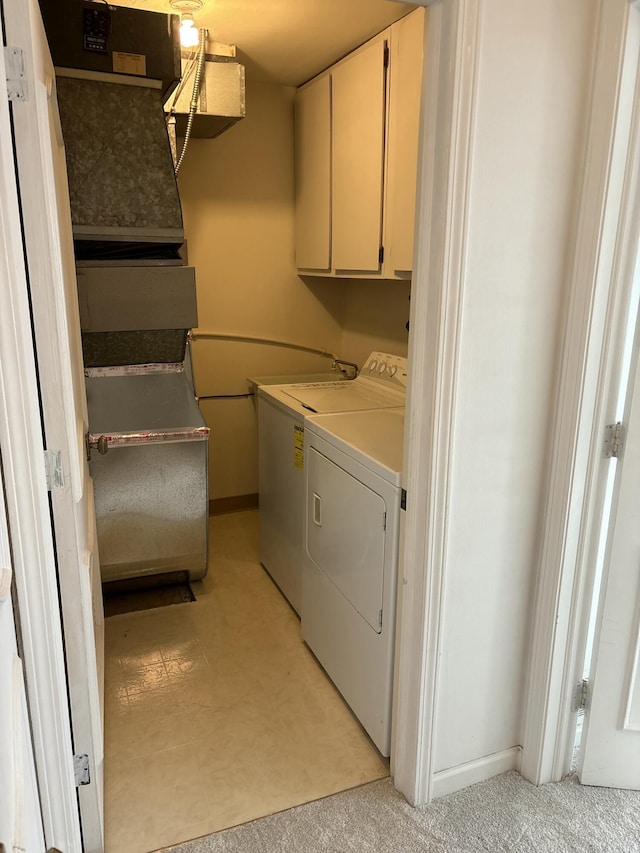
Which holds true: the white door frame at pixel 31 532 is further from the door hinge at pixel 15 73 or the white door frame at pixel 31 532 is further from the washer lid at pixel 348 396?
the washer lid at pixel 348 396

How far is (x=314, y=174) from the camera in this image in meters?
3.17

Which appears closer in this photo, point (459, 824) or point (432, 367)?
point (432, 367)

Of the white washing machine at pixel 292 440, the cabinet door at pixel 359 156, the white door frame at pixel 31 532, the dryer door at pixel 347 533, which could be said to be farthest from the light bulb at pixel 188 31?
the dryer door at pixel 347 533

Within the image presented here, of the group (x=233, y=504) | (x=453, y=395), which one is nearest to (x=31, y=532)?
(x=453, y=395)

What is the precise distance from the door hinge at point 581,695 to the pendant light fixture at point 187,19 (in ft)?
8.54

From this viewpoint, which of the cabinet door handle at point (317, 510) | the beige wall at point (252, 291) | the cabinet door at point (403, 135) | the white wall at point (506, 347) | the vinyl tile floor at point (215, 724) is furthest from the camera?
the beige wall at point (252, 291)

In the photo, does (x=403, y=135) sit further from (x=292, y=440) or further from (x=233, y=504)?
(x=233, y=504)

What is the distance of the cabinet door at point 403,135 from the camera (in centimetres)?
216

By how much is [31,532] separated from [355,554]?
3.44 feet

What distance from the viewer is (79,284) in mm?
2396

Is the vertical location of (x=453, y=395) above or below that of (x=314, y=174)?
below

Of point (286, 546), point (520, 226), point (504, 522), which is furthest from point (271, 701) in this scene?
point (520, 226)

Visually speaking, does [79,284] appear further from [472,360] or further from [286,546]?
[472,360]

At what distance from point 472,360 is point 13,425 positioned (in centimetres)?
105
